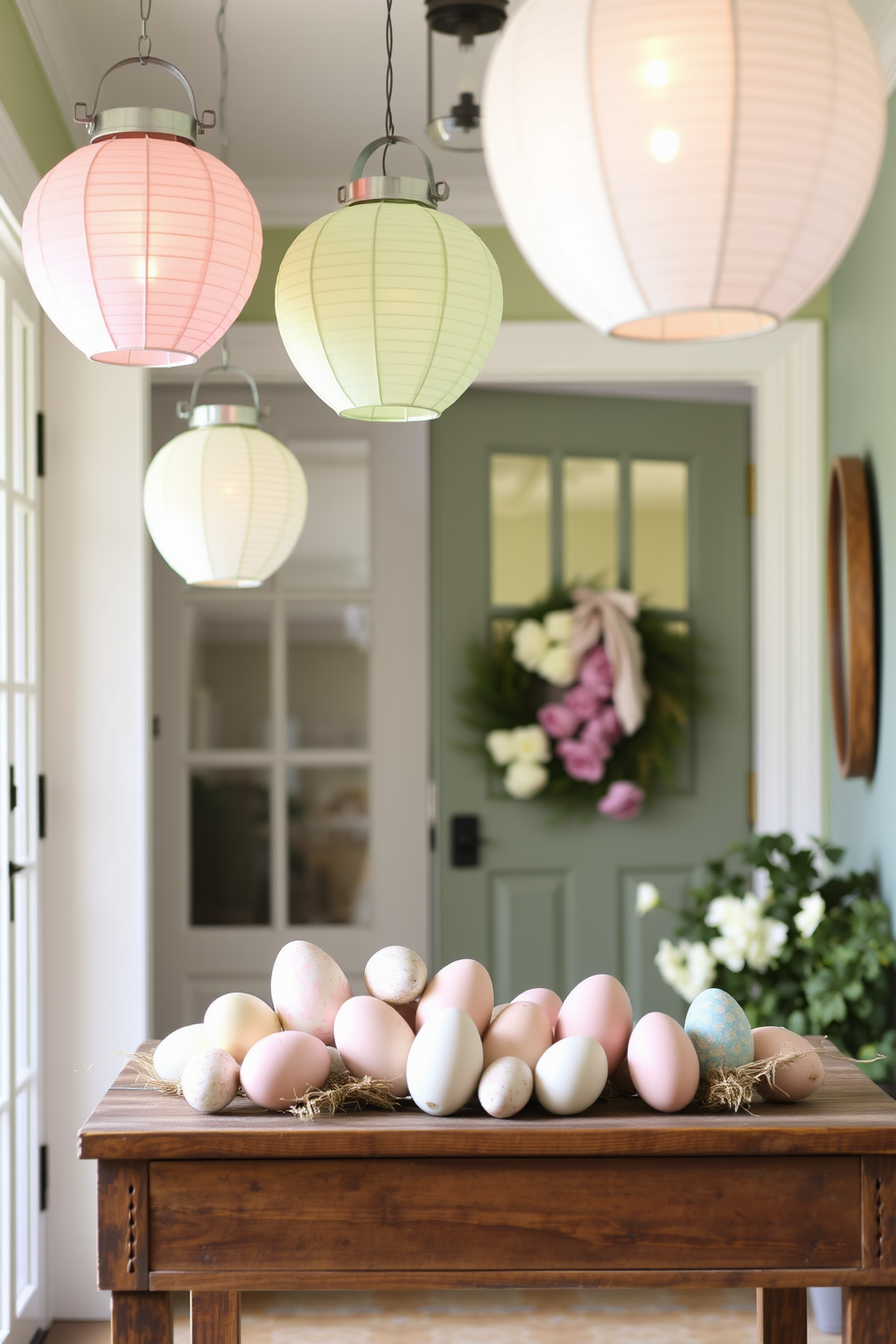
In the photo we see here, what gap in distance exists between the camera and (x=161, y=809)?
3.57m

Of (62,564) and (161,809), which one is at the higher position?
(62,564)

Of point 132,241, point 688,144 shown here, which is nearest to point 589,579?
point 132,241

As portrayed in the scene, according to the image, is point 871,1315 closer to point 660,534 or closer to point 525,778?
point 525,778

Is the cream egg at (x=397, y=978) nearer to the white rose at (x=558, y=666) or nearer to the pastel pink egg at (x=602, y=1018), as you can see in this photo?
the pastel pink egg at (x=602, y=1018)

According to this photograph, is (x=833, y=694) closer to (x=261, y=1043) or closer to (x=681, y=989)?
(x=681, y=989)

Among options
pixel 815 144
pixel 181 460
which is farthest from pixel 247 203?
pixel 815 144

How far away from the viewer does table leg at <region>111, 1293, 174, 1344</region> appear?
1.42 metres

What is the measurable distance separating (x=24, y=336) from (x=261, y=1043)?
1789 millimetres

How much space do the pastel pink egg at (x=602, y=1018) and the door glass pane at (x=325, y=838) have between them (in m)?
2.17

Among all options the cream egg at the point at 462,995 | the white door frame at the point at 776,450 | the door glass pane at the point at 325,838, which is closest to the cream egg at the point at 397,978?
the cream egg at the point at 462,995

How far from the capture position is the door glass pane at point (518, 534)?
3416 mm

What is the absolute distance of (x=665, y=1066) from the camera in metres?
1.44

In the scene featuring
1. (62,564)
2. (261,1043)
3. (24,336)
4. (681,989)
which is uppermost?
(24,336)

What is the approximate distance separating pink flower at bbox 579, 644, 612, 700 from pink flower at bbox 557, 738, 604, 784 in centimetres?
15
